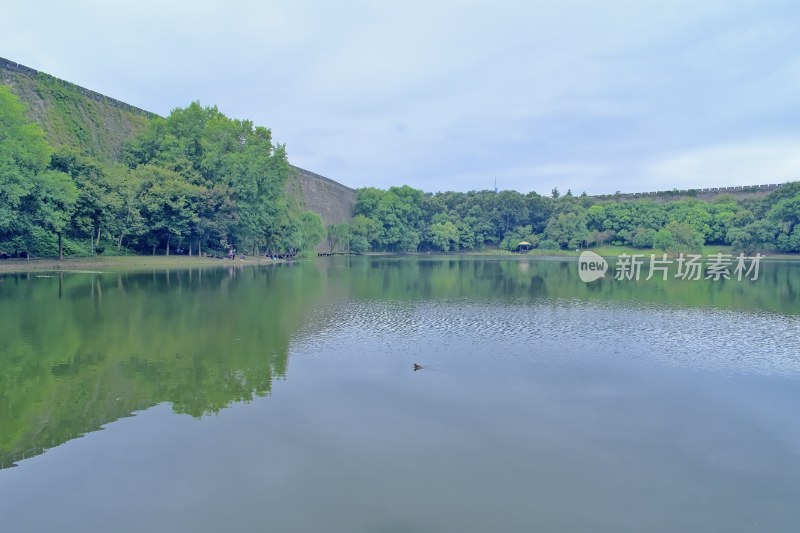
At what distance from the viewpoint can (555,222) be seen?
66.9m

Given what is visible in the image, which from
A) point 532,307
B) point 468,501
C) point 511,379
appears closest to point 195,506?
point 468,501

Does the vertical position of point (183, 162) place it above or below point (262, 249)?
above

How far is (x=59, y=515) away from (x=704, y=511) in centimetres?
576

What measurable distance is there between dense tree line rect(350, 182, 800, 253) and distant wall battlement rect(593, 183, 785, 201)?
156 cm

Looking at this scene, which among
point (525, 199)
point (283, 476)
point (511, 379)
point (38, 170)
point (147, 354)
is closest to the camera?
point (283, 476)

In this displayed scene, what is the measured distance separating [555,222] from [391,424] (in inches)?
2508

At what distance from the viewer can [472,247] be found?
2803 inches

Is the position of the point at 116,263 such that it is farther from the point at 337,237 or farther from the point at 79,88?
the point at 337,237

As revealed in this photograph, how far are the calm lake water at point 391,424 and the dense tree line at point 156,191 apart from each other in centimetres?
1394

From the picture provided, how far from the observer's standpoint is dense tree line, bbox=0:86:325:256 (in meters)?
24.8

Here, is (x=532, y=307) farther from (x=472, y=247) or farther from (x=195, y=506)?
(x=472, y=247)

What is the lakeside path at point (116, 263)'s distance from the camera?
2651cm
